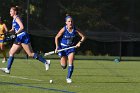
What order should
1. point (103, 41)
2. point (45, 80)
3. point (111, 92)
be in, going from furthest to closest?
point (103, 41) < point (45, 80) < point (111, 92)

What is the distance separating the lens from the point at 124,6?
28219mm

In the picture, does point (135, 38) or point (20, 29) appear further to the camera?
point (135, 38)

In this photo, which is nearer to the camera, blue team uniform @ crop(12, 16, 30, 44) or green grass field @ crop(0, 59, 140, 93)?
green grass field @ crop(0, 59, 140, 93)

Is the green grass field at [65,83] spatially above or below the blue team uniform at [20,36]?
below

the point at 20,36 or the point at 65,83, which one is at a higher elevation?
the point at 20,36

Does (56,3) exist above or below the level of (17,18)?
below

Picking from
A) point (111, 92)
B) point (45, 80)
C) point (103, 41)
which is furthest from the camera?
point (103, 41)

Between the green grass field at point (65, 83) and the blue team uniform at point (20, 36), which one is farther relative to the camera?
the blue team uniform at point (20, 36)

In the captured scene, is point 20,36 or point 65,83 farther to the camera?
point 20,36

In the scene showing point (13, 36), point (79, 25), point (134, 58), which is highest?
point (13, 36)

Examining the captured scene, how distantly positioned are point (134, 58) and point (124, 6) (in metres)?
2.69

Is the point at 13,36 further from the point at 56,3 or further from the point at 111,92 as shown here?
the point at 56,3

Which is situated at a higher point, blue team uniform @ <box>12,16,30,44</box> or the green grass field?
blue team uniform @ <box>12,16,30,44</box>

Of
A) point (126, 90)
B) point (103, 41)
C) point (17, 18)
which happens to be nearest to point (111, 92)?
point (126, 90)
